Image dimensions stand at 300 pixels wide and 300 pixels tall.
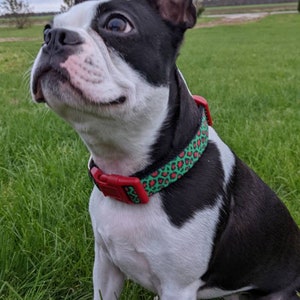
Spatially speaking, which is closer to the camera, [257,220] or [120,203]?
[120,203]

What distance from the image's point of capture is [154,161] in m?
1.55

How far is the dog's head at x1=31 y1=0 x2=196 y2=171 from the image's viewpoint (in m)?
1.31

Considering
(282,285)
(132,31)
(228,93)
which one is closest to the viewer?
(132,31)

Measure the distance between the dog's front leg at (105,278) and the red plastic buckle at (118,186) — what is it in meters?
0.30

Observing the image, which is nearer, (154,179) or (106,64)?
(106,64)

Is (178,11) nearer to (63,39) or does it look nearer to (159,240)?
(63,39)

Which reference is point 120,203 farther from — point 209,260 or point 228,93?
point 228,93

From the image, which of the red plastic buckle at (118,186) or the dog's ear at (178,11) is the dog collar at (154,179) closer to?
the red plastic buckle at (118,186)

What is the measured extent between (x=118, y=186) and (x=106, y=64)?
0.38m

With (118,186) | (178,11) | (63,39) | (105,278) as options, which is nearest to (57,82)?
(63,39)

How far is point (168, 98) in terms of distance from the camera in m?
1.51

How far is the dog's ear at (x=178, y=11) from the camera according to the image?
1.55 m

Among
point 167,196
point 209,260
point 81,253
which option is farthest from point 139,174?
point 81,253

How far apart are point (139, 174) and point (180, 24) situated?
0.48 meters
